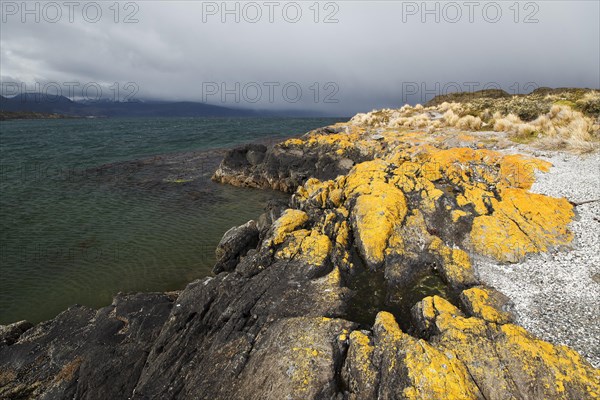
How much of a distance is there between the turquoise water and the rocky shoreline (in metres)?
4.10

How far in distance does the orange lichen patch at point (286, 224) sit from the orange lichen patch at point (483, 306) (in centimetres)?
765

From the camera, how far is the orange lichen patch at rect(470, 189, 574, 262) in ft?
37.7

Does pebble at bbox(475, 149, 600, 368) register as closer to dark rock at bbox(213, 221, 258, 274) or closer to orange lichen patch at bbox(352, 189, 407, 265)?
orange lichen patch at bbox(352, 189, 407, 265)

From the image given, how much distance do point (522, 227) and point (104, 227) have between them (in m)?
28.2

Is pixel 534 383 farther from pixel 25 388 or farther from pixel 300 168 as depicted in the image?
pixel 300 168

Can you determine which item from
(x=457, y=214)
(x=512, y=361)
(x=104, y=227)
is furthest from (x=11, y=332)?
(x=457, y=214)

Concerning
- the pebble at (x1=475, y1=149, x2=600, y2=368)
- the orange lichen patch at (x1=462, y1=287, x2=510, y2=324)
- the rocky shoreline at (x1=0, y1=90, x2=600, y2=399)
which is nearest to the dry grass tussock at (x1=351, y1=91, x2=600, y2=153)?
the rocky shoreline at (x1=0, y1=90, x2=600, y2=399)

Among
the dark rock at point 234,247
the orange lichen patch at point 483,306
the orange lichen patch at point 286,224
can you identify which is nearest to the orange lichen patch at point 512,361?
the orange lichen patch at point 483,306

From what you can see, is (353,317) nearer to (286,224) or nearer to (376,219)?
(376,219)

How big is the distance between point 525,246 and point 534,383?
20.5 ft

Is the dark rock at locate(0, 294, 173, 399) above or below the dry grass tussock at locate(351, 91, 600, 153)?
below

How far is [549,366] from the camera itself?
6977 millimetres

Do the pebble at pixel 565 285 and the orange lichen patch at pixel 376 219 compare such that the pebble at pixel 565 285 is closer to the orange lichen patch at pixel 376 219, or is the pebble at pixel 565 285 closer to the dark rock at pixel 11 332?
the orange lichen patch at pixel 376 219

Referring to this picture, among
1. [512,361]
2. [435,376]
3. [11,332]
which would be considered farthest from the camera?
[11,332]
